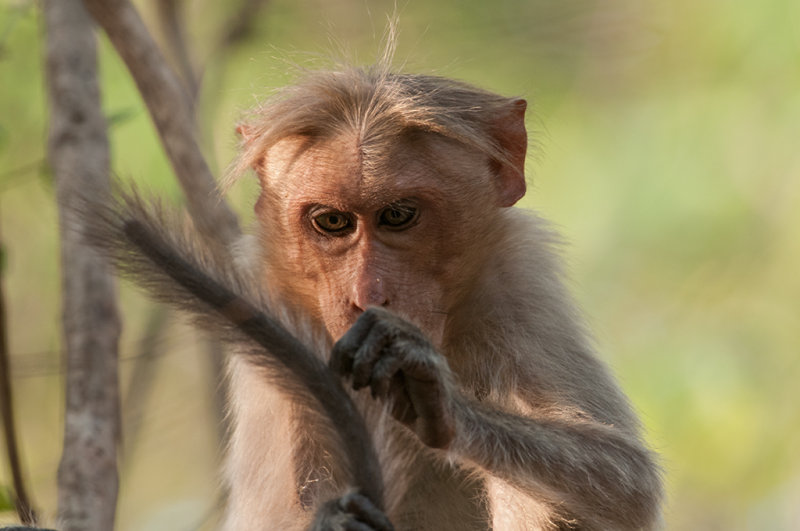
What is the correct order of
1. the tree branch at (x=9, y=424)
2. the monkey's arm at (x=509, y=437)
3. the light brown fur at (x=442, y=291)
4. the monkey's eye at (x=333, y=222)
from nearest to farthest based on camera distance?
the monkey's arm at (x=509, y=437)
the light brown fur at (x=442, y=291)
the monkey's eye at (x=333, y=222)
the tree branch at (x=9, y=424)

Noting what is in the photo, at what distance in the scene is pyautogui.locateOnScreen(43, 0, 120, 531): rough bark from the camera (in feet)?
15.6

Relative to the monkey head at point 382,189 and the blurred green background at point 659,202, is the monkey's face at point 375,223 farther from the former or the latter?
the blurred green background at point 659,202

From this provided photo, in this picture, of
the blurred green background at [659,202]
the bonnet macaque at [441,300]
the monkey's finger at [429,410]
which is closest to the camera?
the monkey's finger at [429,410]

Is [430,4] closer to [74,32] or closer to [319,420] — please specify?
[74,32]

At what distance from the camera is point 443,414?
3.47 metres

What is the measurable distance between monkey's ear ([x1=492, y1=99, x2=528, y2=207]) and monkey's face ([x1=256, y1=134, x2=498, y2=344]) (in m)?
0.11

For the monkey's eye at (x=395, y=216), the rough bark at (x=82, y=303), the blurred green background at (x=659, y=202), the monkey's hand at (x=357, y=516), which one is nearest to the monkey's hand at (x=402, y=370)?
the monkey's hand at (x=357, y=516)

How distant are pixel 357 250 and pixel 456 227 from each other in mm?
489

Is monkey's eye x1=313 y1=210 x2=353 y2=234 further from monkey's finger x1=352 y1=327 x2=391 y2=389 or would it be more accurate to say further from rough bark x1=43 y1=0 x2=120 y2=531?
monkey's finger x1=352 y1=327 x2=391 y2=389

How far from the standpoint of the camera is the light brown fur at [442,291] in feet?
13.6

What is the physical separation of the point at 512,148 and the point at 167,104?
6.14 feet

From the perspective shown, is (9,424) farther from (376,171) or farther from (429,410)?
(429,410)

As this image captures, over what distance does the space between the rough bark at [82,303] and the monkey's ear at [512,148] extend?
69.0 inches

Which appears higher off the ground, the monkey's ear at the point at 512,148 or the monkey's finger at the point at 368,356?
the monkey's ear at the point at 512,148
